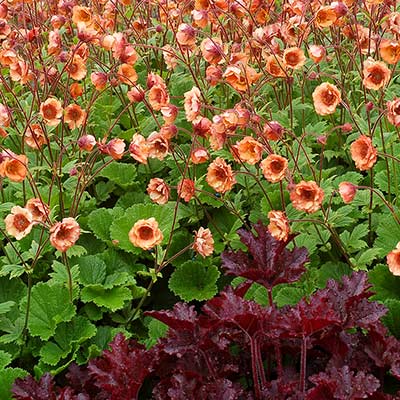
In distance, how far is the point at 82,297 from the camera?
81.3 inches

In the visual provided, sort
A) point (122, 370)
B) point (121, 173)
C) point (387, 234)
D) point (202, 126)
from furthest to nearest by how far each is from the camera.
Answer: point (121, 173)
point (387, 234)
point (202, 126)
point (122, 370)

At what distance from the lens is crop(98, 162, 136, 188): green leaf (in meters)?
2.53

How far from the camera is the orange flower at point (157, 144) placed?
200 cm

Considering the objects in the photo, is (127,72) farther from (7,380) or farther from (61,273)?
(7,380)

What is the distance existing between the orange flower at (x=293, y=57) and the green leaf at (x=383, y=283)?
25.2 inches

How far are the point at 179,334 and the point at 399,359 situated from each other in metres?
0.50

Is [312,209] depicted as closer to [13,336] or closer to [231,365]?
[231,365]

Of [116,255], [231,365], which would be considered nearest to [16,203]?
[116,255]

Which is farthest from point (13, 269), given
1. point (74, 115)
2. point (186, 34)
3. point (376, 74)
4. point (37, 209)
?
point (376, 74)

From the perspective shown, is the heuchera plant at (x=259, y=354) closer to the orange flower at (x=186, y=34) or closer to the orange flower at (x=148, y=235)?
the orange flower at (x=148, y=235)

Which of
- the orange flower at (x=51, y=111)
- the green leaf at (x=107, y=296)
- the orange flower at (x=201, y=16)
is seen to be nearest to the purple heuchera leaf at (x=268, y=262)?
the green leaf at (x=107, y=296)

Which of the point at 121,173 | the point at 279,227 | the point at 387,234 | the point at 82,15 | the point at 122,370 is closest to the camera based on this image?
the point at 122,370

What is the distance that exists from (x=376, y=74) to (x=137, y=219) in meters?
0.86

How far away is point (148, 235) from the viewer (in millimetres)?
1886
